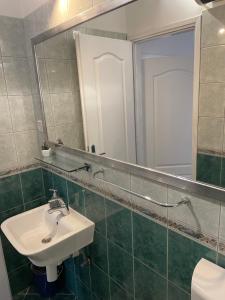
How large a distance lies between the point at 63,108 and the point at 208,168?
1.09 metres

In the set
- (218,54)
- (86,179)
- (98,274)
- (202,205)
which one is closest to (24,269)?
(98,274)

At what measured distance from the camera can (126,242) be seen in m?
1.29

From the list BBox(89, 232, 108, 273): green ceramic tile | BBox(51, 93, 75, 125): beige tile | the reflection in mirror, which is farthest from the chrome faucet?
BBox(51, 93, 75, 125): beige tile

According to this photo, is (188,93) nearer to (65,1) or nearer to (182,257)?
(182,257)

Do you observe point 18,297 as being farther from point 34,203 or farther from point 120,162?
point 120,162

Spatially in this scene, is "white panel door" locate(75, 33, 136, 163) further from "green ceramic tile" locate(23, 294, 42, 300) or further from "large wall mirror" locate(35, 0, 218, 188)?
"green ceramic tile" locate(23, 294, 42, 300)

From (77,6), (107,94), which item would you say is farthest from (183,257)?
(77,6)

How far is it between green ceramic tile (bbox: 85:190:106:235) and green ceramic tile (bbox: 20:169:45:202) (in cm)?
67

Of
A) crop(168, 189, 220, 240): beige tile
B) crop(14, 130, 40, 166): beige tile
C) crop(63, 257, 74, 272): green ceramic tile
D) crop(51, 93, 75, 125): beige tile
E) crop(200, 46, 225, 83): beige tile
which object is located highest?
crop(200, 46, 225, 83): beige tile

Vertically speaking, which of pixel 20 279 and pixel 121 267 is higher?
pixel 121 267

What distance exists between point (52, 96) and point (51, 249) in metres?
1.01

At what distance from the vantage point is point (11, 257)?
197 centimetres

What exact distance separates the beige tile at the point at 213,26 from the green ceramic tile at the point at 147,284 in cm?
104

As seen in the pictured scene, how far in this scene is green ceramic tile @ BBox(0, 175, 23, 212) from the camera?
1.84 metres
